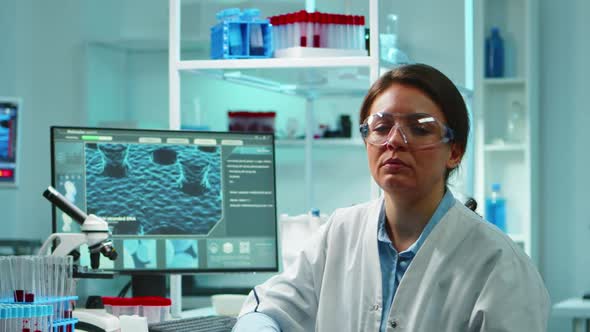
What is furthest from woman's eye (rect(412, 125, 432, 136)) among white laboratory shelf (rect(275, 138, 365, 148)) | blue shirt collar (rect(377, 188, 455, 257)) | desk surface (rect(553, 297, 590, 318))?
white laboratory shelf (rect(275, 138, 365, 148))

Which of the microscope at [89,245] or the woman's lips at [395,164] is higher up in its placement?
the woman's lips at [395,164]

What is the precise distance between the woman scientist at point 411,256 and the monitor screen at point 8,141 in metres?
3.47

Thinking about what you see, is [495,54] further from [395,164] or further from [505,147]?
[395,164]

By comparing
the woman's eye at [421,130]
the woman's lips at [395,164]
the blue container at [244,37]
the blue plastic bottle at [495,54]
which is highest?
the blue plastic bottle at [495,54]

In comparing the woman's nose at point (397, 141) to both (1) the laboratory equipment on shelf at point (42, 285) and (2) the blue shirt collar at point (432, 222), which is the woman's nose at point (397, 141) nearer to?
(2) the blue shirt collar at point (432, 222)

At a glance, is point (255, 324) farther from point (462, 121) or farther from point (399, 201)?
point (462, 121)

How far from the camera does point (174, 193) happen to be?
288 centimetres

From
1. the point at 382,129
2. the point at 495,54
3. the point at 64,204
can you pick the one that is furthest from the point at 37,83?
the point at 382,129

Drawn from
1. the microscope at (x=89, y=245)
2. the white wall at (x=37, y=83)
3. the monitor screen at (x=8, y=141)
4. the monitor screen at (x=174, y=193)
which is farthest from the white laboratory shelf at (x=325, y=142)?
the microscope at (x=89, y=245)

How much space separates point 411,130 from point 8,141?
3771 mm

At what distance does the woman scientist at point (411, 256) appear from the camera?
1759 mm

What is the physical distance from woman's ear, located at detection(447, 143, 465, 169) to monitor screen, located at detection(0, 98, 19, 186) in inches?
146

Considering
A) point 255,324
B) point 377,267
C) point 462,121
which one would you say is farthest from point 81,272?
point 462,121

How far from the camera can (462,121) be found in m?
1.92
